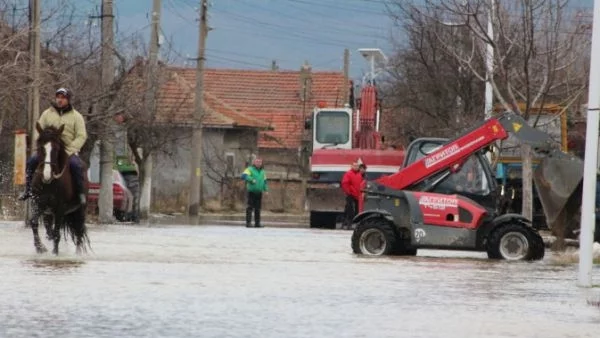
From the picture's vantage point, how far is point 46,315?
38.8 ft

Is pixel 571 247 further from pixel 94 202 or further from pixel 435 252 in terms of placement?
pixel 94 202

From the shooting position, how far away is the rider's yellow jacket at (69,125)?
2008 centimetres

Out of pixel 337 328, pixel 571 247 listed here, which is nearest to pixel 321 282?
pixel 337 328

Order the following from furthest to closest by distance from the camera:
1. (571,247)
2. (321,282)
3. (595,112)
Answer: (571,247), (595,112), (321,282)

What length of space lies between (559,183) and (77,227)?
796 centimetres

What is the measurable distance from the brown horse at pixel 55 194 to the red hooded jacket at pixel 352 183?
1815 cm

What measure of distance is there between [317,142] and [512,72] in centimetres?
904

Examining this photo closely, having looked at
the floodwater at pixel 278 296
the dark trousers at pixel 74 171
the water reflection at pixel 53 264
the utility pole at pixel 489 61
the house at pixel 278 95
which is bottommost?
the floodwater at pixel 278 296

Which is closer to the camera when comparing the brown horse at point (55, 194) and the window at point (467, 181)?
the brown horse at point (55, 194)

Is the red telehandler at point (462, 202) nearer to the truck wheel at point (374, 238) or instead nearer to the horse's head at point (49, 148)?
the truck wheel at point (374, 238)

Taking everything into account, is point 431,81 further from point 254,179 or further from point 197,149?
point 254,179

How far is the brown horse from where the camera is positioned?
1980 cm

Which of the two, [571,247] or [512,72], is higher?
[512,72]

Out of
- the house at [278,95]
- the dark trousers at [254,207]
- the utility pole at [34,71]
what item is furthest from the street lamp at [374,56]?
the utility pole at [34,71]
